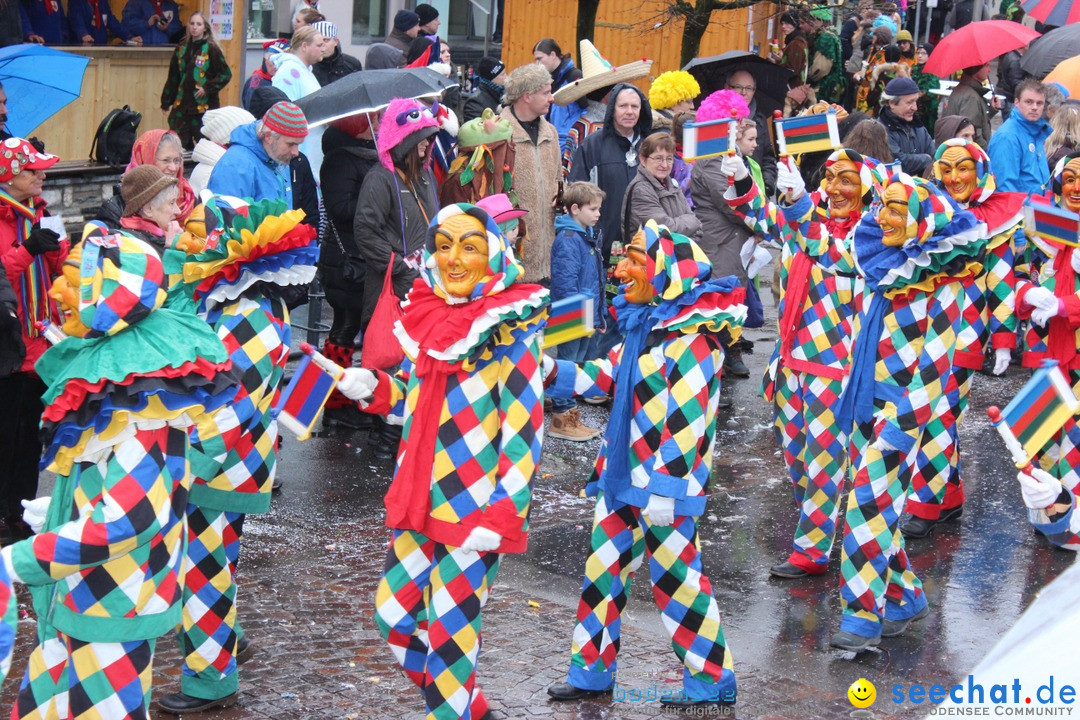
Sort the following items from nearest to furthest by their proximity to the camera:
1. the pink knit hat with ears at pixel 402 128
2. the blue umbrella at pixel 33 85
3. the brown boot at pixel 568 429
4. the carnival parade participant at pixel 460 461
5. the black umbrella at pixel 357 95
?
the carnival parade participant at pixel 460 461 → the pink knit hat with ears at pixel 402 128 → the blue umbrella at pixel 33 85 → the black umbrella at pixel 357 95 → the brown boot at pixel 568 429

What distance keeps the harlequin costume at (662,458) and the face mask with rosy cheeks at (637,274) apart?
21 millimetres

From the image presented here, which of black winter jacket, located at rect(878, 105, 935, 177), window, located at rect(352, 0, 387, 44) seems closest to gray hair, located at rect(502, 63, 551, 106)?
black winter jacket, located at rect(878, 105, 935, 177)

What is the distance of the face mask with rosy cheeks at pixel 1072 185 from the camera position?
313 inches

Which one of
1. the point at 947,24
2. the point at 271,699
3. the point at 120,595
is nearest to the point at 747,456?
the point at 271,699

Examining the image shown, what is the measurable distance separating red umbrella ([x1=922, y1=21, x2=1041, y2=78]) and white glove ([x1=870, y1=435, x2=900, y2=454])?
8696mm

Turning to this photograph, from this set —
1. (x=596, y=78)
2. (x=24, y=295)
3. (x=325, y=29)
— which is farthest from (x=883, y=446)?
(x=325, y=29)

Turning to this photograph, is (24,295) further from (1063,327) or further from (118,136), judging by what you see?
(1063,327)

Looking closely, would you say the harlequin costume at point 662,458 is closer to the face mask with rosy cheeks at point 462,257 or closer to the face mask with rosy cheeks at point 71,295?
the face mask with rosy cheeks at point 462,257

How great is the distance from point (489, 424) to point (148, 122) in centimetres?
1005

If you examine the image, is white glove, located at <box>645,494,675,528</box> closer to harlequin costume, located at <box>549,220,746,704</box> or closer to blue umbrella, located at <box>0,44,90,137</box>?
harlequin costume, located at <box>549,220,746,704</box>

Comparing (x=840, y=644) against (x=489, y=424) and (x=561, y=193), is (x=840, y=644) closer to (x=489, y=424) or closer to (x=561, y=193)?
(x=489, y=424)

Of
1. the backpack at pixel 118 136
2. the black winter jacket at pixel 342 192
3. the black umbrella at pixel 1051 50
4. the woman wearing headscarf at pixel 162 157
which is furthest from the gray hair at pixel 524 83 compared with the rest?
the black umbrella at pixel 1051 50

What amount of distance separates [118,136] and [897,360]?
7.35m

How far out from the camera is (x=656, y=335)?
5688 millimetres
